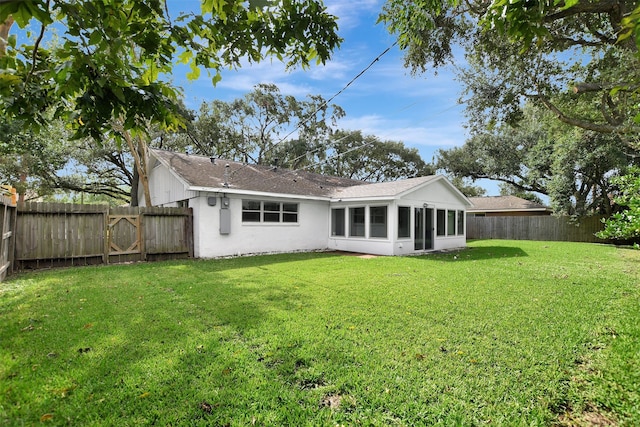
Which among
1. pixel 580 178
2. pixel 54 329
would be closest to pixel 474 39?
pixel 54 329

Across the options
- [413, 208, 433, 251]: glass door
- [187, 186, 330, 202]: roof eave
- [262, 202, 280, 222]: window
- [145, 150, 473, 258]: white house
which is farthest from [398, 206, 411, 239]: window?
[262, 202, 280, 222]: window

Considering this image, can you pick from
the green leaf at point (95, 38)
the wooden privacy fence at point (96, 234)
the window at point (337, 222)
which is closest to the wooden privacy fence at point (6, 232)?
the wooden privacy fence at point (96, 234)

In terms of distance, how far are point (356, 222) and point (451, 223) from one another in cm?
514

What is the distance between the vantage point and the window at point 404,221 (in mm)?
12180

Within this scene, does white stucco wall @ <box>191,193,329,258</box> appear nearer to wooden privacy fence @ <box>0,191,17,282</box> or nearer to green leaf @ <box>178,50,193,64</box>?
wooden privacy fence @ <box>0,191,17,282</box>

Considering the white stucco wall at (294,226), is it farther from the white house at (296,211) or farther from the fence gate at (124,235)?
the fence gate at (124,235)

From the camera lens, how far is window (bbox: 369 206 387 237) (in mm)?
12258

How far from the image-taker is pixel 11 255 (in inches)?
303

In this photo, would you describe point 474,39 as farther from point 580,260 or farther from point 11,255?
point 11,255

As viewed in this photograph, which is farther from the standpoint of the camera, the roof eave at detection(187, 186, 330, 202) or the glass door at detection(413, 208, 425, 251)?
the glass door at detection(413, 208, 425, 251)

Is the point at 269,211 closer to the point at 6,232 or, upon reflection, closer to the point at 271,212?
the point at 271,212

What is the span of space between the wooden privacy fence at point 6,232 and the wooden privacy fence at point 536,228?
79.7 feet

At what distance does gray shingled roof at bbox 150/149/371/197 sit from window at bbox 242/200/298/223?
59 cm

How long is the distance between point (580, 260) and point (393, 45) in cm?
1024
